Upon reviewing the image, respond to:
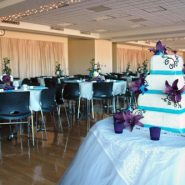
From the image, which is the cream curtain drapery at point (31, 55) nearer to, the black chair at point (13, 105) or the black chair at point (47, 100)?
the black chair at point (47, 100)

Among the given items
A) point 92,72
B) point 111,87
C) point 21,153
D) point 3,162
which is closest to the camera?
point 3,162

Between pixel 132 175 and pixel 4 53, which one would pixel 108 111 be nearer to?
pixel 4 53

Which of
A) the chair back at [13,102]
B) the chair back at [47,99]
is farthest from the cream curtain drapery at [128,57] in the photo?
the chair back at [13,102]

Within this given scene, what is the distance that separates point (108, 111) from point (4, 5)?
390 centimetres

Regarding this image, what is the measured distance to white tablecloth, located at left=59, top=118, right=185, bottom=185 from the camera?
4.41ft

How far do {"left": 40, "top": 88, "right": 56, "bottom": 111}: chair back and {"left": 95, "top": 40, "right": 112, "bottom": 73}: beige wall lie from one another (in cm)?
946

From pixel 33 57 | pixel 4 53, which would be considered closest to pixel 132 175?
pixel 4 53

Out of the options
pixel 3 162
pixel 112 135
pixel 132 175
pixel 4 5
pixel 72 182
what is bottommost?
pixel 3 162

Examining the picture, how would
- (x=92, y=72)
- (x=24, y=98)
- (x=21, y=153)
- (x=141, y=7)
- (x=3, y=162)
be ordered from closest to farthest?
(x=3, y=162), (x=21, y=153), (x=24, y=98), (x=141, y=7), (x=92, y=72)

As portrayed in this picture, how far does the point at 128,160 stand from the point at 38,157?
8.82 ft

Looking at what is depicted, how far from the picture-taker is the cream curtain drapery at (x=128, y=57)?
17484 millimetres

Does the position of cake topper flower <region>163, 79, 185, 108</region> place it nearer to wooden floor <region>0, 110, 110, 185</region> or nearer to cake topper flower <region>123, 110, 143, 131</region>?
cake topper flower <region>123, 110, 143, 131</region>

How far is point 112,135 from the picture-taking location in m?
1.66

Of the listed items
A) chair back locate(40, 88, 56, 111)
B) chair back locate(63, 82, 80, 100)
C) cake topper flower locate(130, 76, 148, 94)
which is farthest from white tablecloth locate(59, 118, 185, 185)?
chair back locate(63, 82, 80, 100)
